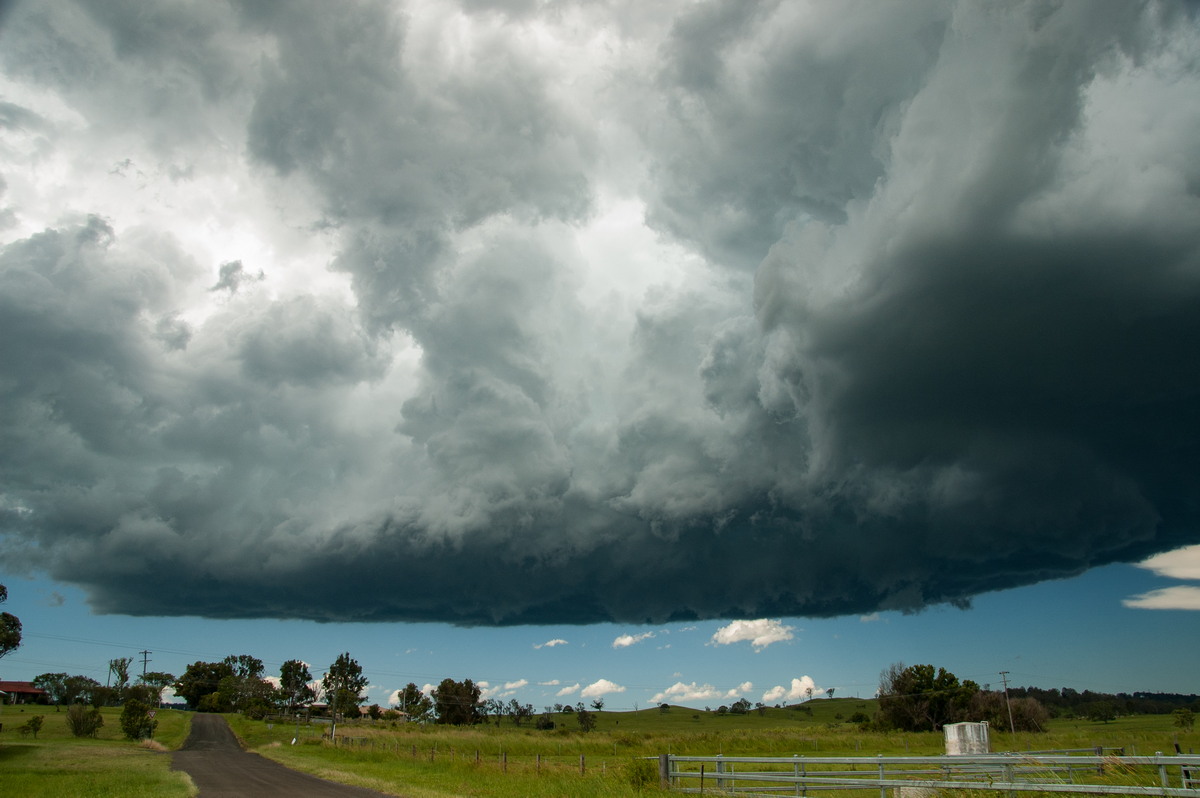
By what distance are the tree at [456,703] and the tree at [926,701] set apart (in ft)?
311

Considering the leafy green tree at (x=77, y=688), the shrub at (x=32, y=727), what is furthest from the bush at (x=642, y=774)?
the leafy green tree at (x=77, y=688)

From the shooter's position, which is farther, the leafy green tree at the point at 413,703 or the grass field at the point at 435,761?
the leafy green tree at the point at 413,703

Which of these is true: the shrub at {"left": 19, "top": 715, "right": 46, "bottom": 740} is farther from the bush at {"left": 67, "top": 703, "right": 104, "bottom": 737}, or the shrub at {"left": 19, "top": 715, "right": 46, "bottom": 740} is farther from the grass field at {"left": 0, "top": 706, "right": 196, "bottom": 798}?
the bush at {"left": 67, "top": 703, "right": 104, "bottom": 737}

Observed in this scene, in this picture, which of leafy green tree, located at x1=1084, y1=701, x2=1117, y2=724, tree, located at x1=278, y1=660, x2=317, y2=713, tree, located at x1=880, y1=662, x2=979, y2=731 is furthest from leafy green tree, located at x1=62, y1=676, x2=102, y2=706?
leafy green tree, located at x1=1084, y1=701, x2=1117, y2=724

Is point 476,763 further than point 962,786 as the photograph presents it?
Yes

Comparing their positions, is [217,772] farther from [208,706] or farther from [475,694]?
[208,706]

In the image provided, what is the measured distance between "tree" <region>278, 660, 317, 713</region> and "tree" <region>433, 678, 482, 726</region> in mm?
41812

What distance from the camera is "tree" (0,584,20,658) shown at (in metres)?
83.8

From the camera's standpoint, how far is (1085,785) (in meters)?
12.3

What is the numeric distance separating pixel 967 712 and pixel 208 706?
18343cm

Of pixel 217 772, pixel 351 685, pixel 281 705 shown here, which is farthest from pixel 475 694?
pixel 217 772

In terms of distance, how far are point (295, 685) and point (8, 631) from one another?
115989mm

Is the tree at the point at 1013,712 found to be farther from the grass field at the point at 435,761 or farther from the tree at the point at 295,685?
the tree at the point at 295,685

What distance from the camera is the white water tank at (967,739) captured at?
3459cm
